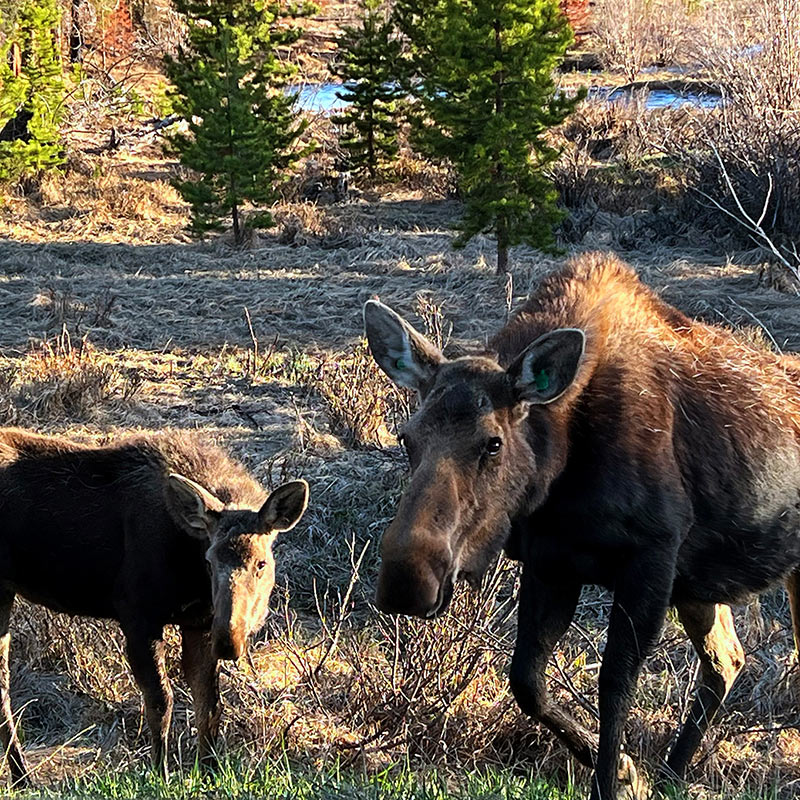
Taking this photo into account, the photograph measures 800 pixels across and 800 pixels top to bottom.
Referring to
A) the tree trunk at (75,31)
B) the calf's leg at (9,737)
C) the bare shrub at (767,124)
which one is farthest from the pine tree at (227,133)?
the calf's leg at (9,737)

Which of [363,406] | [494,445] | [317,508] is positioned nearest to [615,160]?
[363,406]

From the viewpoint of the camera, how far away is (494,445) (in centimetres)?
366

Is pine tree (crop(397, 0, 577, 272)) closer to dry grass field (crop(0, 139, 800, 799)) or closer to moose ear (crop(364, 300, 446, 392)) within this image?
dry grass field (crop(0, 139, 800, 799))

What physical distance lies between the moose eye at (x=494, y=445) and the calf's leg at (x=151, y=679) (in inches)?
84.8

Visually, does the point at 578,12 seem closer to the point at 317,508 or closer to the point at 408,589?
the point at 317,508

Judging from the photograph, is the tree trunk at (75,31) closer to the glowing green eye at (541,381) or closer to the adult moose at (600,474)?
the adult moose at (600,474)

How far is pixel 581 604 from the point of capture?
22.7ft

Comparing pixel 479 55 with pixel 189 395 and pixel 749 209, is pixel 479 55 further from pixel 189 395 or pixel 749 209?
pixel 189 395

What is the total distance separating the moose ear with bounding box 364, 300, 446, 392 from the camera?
3965mm

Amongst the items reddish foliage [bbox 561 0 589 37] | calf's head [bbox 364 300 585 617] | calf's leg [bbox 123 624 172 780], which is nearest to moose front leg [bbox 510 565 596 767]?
calf's head [bbox 364 300 585 617]

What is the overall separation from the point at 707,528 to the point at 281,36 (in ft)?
55.4

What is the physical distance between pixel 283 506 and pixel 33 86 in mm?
16572

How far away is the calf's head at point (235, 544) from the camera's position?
453 centimetres

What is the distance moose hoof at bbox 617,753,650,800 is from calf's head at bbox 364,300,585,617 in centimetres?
136
